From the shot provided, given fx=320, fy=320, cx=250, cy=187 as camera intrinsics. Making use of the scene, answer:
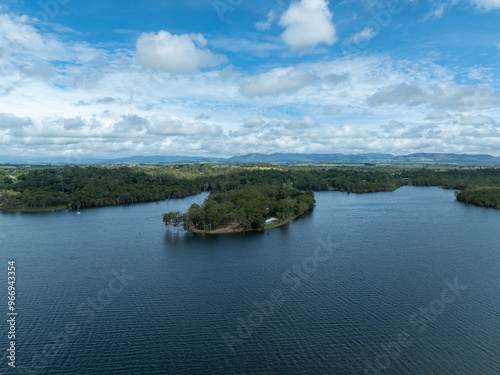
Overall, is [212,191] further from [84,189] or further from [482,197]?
[482,197]

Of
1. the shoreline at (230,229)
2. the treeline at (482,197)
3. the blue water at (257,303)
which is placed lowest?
the blue water at (257,303)

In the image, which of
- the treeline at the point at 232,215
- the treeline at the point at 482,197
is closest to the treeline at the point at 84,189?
the treeline at the point at 232,215

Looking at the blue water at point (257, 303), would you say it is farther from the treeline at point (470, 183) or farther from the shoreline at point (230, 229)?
the treeline at point (470, 183)

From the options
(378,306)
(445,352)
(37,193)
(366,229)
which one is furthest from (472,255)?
(37,193)

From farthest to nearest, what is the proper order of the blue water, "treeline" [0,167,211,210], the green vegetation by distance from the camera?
"treeline" [0,167,211,210] < the green vegetation < the blue water

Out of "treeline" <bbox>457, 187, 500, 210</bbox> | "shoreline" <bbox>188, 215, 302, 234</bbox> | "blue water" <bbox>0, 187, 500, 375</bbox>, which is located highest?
"treeline" <bbox>457, 187, 500, 210</bbox>

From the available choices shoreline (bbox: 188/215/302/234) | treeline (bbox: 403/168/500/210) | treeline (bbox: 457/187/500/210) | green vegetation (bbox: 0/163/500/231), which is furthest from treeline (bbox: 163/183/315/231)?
treeline (bbox: 403/168/500/210)

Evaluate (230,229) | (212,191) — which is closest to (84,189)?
(212,191)

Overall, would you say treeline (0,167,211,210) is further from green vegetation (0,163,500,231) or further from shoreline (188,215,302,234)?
shoreline (188,215,302,234)

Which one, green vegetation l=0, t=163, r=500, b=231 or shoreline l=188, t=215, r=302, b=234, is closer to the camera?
shoreline l=188, t=215, r=302, b=234
